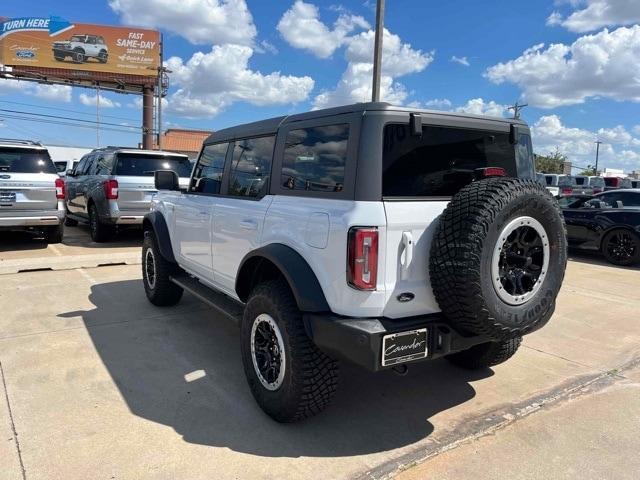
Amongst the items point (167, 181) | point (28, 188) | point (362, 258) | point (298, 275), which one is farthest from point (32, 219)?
point (362, 258)

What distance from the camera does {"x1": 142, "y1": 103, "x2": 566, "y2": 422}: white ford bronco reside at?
2.68 metres

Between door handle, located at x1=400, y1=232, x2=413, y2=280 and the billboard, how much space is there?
148ft

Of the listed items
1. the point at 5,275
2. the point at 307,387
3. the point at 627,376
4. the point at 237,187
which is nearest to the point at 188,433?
the point at 307,387

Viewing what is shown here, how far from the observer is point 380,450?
9.70 ft

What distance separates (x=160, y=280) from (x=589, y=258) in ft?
30.0

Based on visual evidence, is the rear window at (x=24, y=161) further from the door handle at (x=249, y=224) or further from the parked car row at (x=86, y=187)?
the door handle at (x=249, y=224)

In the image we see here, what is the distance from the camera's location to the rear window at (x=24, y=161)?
27.7ft

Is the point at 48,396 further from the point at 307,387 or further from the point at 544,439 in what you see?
the point at 544,439

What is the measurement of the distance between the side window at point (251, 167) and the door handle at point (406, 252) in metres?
1.26

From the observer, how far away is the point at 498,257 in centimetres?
273

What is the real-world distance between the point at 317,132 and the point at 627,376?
10.7 ft

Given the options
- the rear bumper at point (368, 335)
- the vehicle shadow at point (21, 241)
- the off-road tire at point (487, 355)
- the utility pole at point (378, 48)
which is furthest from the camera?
the vehicle shadow at point (21, 241)

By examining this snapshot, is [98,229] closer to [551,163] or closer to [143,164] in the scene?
[143,164]

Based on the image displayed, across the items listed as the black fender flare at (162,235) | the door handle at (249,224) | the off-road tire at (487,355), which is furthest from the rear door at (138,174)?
the off-road tire at (487,355)
